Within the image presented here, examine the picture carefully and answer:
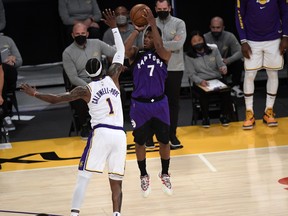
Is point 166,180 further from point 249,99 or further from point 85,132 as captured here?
point 249,99

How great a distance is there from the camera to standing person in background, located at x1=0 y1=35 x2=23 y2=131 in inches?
464

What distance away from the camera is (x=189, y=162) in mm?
9711

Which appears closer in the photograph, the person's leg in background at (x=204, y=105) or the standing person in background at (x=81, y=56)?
the standing person in background at (x=81, y=56)

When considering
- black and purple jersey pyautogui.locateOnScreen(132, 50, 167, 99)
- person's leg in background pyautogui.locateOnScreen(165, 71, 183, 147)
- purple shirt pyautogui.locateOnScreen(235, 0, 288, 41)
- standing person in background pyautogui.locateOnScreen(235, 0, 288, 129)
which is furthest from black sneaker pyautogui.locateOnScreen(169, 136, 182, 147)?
black and purple jersey pyautogui.locateOnScreen(132, 50, 167, 99)

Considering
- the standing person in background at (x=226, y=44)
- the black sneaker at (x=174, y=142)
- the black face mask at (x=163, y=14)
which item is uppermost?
the black face mask at (x=163, y=14)

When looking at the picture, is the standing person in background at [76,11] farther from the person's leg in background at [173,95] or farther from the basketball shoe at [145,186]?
the basketball shoe at [145,186]

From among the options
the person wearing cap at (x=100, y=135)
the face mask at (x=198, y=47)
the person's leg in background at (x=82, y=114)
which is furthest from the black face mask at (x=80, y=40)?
the person wearing cap at (x=100, y=135)

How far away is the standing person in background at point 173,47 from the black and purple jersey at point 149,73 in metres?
1.78

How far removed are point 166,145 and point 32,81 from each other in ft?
20.1

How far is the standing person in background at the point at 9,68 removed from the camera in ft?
38.7

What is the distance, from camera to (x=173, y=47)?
10.0 metres

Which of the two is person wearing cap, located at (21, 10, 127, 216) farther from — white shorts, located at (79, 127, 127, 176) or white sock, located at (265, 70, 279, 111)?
white sock, located at (265, 70, 279, 111)

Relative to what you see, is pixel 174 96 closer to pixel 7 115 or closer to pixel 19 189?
pixel 19 189

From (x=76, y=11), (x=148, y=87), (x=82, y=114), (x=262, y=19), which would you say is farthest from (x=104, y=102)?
(x=76, y=11)
